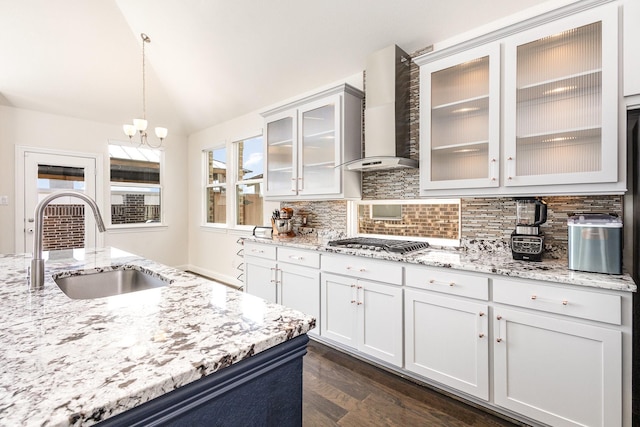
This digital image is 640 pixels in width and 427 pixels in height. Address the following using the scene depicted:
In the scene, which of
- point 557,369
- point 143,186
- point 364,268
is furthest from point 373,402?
point 143,186

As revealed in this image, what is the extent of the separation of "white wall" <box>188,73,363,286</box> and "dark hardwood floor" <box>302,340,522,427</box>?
2.41m

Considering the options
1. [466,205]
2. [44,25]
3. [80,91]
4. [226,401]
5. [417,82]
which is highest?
[44,25]

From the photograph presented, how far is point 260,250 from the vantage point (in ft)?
11.2

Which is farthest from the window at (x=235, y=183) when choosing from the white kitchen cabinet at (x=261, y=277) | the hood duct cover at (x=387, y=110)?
the hood duct cover at (x=387, y=110)

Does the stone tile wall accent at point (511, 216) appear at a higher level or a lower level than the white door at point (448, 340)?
higher

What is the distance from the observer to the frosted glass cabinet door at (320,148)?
121 inches

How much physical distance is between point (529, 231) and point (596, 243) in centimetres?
38

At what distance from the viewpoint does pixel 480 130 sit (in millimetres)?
2299

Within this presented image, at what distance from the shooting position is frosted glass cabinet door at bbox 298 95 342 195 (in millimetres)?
3066

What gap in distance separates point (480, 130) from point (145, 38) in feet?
13.6

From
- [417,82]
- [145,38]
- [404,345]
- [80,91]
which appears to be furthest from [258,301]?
[80,91]

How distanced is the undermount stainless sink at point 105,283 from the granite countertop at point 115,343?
11.8 inches

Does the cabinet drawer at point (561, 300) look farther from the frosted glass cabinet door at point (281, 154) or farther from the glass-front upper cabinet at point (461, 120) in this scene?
the frosted glass cabinet door at point (281, 154)

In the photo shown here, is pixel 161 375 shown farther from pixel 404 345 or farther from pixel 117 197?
pixel 117 197
